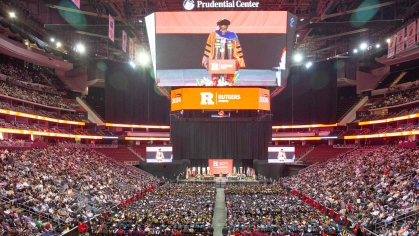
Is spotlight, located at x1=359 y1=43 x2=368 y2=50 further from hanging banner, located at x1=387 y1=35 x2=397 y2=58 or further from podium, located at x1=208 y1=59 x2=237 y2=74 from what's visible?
podium, located at x1=208 y1=59 x2=237 y2=74

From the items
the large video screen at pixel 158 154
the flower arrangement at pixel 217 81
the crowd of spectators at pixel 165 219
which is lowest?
the crowd of spectators at pixel 165 219

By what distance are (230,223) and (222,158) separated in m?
29.2

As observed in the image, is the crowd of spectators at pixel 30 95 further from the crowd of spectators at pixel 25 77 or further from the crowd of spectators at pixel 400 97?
the crowd of spectators at pixel 400 97

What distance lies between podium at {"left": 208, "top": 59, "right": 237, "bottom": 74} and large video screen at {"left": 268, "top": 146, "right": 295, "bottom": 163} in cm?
1603

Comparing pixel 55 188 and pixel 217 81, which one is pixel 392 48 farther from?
pixel 55 188

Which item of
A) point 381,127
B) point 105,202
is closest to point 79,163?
point 105,202

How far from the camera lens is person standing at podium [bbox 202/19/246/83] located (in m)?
34.8

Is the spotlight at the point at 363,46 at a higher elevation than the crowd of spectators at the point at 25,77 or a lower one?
higher

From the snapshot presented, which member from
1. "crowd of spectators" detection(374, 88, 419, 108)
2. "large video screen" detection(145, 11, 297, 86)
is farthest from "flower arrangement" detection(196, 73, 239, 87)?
"crowd of spectators" detection(374, 88, 419, 108)

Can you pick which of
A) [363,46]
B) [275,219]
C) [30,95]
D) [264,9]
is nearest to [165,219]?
[275,219]

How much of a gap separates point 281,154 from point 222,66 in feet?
56.1

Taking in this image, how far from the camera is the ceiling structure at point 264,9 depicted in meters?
32.8

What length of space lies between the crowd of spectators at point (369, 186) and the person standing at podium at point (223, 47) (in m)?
13.2

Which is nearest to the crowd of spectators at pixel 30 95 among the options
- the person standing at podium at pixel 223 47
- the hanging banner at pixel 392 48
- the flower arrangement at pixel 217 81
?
the flower arrangement at pixel 217 81
